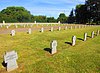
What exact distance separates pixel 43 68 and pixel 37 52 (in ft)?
11.8

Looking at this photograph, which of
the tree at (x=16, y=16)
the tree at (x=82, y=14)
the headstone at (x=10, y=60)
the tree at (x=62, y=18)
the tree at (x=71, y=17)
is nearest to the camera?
the headstone at (x=10, y=60)

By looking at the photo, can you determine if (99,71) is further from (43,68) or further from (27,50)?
(27,50)

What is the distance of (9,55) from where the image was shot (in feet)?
31.2

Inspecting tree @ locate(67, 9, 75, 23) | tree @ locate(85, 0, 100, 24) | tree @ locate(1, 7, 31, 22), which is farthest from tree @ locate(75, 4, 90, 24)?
tree @ locate(1, 7, 31, 22)

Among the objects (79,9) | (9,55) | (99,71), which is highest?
(79,9)

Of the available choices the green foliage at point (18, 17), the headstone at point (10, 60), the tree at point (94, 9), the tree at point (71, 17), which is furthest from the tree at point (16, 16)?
the headstone at point (10, 60)

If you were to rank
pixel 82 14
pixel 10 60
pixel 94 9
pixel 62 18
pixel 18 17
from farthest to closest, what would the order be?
pixel 62 18
pixel 82 14
pixel 94 9
pixel 18 17
pixel 10 60

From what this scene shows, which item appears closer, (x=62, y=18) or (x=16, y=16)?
(x=16, y=16)

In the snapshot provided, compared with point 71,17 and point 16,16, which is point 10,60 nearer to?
point 16,16

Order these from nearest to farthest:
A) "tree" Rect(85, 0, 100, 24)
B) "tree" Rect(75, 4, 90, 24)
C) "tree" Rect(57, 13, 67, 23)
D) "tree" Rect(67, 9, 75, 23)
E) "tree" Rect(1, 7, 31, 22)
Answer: "tree" Rect(1, 7, 31, 22), "tree" Rect(85, 0, 100, 24), "tree" Rect(75, 4, 90, 24), "tree" Rect(67, 9, 75, 23), "tree" Rect(57, 13, 67, 23)

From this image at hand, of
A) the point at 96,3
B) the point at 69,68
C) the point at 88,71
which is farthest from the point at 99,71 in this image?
the point at 96,3

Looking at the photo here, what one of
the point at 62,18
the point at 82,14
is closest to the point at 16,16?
the point at 82,14

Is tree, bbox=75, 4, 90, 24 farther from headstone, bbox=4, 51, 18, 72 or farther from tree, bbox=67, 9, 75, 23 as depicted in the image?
headstone, bbox=4, 51, 18, 72

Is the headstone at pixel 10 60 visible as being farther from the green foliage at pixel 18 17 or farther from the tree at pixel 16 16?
the tree at pixel 16 16
